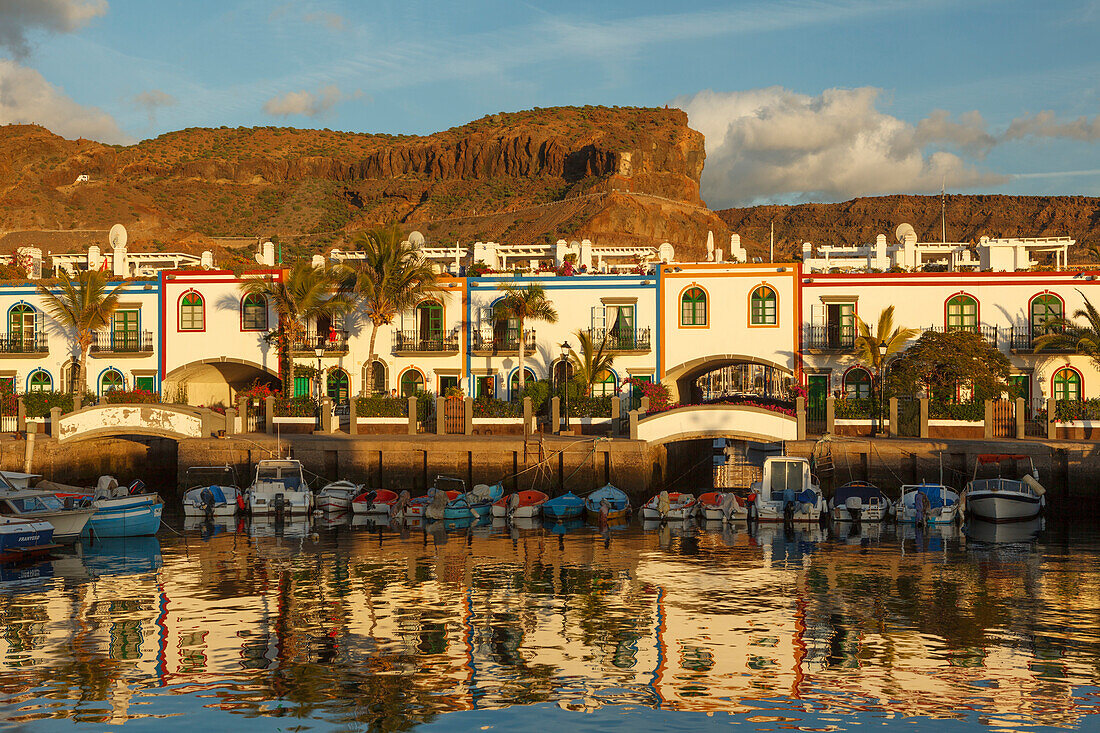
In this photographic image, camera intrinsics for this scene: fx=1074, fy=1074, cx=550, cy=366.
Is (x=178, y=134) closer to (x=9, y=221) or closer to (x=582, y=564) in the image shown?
(x=9, y=221)

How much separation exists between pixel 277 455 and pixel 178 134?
552ft

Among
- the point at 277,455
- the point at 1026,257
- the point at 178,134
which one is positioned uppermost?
the point at 178,134

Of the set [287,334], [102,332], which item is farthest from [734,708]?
[102,332]

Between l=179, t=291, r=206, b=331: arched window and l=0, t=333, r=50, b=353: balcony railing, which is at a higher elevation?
l=179, t=291, r=206, b=331: arched window

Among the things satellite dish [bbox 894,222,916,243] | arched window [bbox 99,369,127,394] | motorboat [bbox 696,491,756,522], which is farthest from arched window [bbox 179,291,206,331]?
satellite dish [bbox 894,222,916,243]

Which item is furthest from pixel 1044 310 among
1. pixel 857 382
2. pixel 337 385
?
pixel 337 385

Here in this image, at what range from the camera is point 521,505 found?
4106 centimetres

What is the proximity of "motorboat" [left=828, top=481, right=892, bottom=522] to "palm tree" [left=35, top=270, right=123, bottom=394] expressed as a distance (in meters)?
37.4

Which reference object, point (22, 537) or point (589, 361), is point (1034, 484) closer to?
point (589, 361)

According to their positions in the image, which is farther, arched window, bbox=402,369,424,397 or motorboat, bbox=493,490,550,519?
arched window, bbox=402,369,424,397

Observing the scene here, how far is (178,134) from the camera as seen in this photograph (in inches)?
7751

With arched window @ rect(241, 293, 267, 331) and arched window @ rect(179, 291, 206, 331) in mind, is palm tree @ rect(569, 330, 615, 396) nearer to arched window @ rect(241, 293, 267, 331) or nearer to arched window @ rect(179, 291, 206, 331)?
arched window @ rect(241, 293, 267, 331)

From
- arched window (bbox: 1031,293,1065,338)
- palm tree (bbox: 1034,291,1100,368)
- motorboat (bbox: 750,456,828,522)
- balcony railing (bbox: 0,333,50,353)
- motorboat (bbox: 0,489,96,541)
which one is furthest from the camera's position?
balcony railing (bbox: 0,333,50,353)

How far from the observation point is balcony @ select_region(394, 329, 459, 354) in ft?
179
